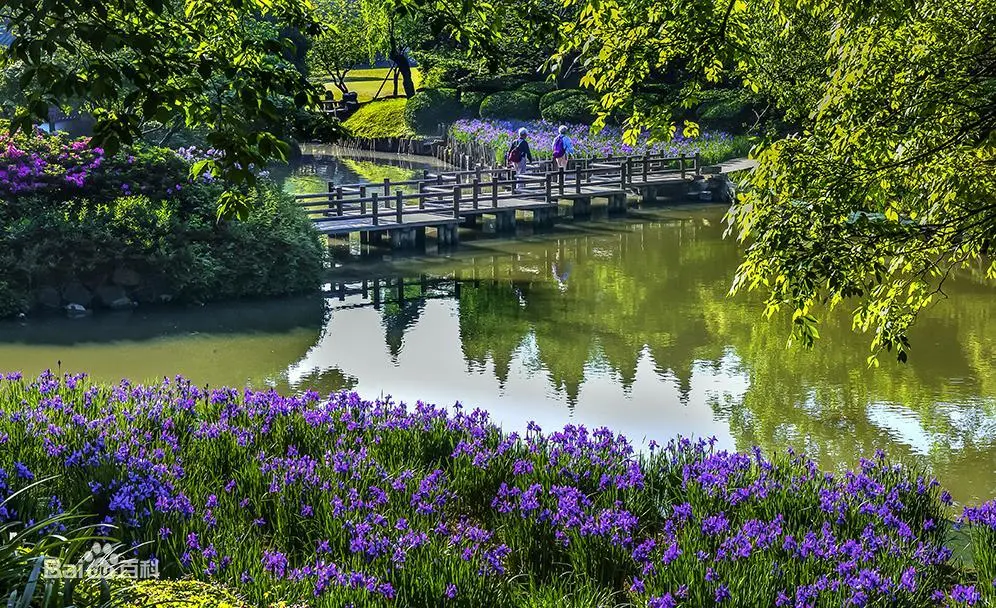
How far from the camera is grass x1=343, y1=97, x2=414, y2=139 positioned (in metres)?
50.8

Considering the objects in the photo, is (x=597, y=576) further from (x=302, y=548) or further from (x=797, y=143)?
(x=797, y=143)

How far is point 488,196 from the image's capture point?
28.6 metres

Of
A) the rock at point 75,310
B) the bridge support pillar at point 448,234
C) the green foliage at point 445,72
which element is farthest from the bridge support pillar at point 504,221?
the green foliage at point 445,72

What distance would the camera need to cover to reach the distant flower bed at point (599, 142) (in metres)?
36.6

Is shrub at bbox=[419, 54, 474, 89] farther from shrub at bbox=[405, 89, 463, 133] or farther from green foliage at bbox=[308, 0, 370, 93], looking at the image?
green foliage at bbox=[308, 0, 370, 93]

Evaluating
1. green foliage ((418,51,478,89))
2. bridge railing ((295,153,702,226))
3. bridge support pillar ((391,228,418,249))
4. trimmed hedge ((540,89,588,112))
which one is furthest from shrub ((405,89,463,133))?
bridge support pillar ((391,228,418,249))

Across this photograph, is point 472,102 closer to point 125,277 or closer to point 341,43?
point 341,43

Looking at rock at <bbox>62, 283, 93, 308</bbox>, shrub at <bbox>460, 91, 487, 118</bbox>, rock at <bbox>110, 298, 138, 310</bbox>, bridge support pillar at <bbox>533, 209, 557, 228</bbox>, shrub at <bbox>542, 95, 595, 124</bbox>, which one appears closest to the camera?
rock at <bbox>62, 283, 93, 308</bbox>

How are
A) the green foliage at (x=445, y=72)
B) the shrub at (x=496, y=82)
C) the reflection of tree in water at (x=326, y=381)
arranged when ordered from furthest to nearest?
1. the green foliage at (x=445, y=72)
2. the shrub at (x=496, y=82)
3. the reflection of tree in water at (x=326, y=381)

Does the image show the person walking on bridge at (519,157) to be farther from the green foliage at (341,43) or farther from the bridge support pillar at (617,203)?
the green foliage at (341,43)

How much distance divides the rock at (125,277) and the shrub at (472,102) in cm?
2930

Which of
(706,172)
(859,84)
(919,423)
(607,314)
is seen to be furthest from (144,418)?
(706,172)

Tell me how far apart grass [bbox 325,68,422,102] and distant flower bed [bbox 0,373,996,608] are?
56254 mm

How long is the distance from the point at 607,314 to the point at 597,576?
1216 cm
